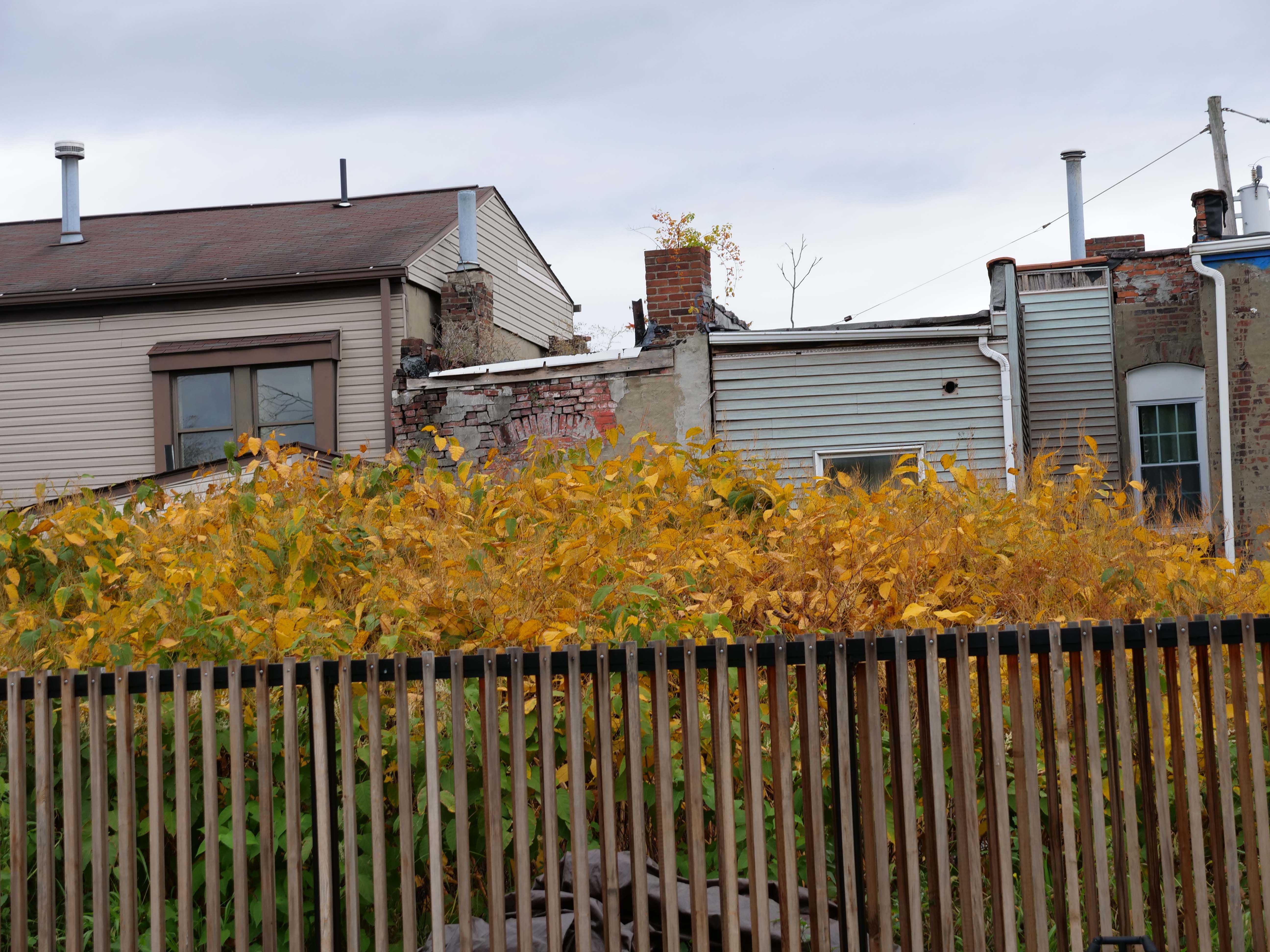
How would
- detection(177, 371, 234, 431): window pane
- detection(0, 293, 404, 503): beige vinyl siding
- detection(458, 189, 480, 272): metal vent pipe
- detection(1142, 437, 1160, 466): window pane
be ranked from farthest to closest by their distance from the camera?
detection(458, 189, 480, 272): metal vent pipe < detection(1142, 437, 1160, 466): window pane < detection(177, 371, 234, 431): window pane < detection(0, 293, 404, 503): beige vinyl siding

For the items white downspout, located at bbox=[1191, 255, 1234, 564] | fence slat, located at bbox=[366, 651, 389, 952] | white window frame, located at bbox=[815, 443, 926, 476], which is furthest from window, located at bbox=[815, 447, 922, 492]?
fence slat, located at bbox=[366, 651, 389, 952]

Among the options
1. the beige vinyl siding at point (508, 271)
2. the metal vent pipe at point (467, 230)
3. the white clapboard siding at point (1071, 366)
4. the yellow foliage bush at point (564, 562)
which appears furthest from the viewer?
Answer: the metal vent pipe at point (467, 230)

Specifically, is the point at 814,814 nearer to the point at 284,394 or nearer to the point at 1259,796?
the point at 1259,796

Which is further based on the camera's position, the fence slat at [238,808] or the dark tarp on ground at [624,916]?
the dark tarp on ground at [624,916]

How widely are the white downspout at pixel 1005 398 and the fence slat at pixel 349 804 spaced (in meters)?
10.5

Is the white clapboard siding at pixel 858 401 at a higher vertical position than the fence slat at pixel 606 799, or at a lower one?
higher

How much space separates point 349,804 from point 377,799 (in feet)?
0.35

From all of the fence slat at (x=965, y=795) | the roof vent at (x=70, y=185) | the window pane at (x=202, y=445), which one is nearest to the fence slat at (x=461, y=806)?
the fence slat at (x=965, y=795)

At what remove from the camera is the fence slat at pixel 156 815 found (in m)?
3.72

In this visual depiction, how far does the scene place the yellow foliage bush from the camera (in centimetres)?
521

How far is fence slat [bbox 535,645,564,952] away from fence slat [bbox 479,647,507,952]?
0.14 meters

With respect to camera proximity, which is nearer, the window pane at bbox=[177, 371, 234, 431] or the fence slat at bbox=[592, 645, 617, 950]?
the fence slat at bbox=[592, 645, 617, 950]

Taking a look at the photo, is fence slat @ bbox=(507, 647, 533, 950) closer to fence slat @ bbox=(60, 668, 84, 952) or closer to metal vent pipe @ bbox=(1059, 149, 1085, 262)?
fence slat @ bbox=(60, 668, 84, 952)

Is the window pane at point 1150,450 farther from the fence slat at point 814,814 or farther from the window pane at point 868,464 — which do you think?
the fence slat at point 814,814
